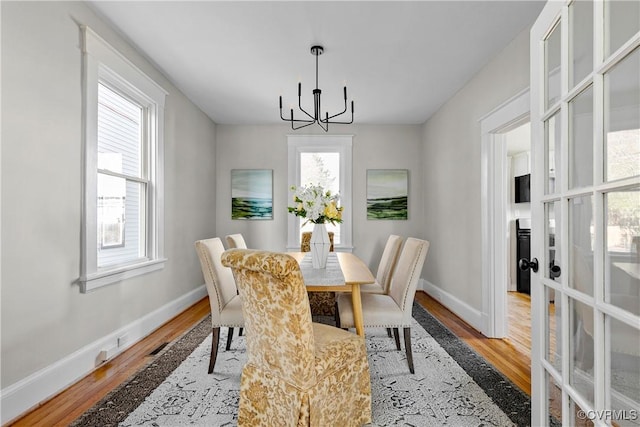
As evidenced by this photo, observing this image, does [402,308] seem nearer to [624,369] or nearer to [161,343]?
[624,369]

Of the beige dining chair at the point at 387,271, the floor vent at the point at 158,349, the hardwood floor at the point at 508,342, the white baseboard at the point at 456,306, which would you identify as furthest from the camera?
the white baseboard at the point at 456,306

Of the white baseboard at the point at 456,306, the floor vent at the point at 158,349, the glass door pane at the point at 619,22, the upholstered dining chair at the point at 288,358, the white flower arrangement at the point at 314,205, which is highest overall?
the glass door pane at the point at 619,22

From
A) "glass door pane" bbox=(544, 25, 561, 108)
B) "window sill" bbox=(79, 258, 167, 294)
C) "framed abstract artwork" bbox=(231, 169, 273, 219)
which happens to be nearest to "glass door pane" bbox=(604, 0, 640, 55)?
"glass door pane" bbox=(544, 25, 561, 108)

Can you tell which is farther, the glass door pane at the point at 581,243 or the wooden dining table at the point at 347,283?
the wooden dining table at the point at 347,283

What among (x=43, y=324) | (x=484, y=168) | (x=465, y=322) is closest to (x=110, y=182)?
(x=43, y=324)

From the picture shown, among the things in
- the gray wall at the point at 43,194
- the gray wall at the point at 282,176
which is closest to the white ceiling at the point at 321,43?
the gray wall at the point at 43,194

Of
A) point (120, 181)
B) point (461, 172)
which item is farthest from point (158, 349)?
point (461, 172)

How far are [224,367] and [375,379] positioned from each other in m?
1.05

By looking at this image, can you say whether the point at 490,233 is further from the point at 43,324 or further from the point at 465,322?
the point at 43,324

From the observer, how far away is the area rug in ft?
6.05

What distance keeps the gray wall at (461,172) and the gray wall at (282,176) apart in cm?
46

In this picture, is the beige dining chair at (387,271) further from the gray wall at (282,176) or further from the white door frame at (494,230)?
the gray wall at (282,176)

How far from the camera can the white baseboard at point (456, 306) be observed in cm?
335

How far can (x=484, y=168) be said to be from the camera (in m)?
3.26
